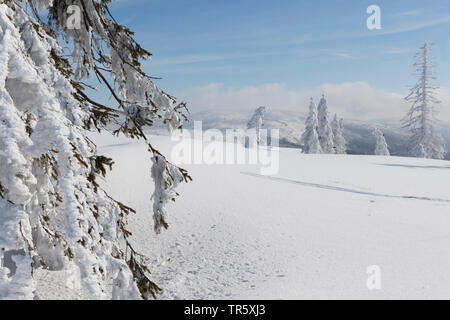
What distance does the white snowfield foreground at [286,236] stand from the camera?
597cm

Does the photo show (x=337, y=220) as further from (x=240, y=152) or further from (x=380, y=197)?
(x=240, y=152)

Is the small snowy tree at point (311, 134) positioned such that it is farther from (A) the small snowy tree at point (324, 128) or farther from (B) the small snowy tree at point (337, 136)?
(B) the small snowy tree at point (337, 136)

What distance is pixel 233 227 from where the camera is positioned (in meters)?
8.43

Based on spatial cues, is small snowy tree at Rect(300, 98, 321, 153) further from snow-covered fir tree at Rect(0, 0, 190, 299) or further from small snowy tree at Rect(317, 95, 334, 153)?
snow-covered fir tree at Rect(0, 0, 190, 299)

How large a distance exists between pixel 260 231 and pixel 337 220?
2409mm

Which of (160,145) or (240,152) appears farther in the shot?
(240,152)

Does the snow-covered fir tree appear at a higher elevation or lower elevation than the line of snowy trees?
lower

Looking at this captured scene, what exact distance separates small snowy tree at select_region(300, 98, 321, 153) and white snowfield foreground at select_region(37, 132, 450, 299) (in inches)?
1197

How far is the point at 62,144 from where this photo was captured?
225cm

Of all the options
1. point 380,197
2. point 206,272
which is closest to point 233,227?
point 206,272

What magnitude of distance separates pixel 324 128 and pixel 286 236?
3989 cm

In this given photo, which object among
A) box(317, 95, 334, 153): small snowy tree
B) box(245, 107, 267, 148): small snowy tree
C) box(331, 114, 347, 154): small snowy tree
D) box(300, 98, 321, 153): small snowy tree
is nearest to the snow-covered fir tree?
box(300, 98, 321, 153): small snowy tree

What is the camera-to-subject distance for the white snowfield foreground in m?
5.97

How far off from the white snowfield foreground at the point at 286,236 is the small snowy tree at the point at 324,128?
32.1 m
